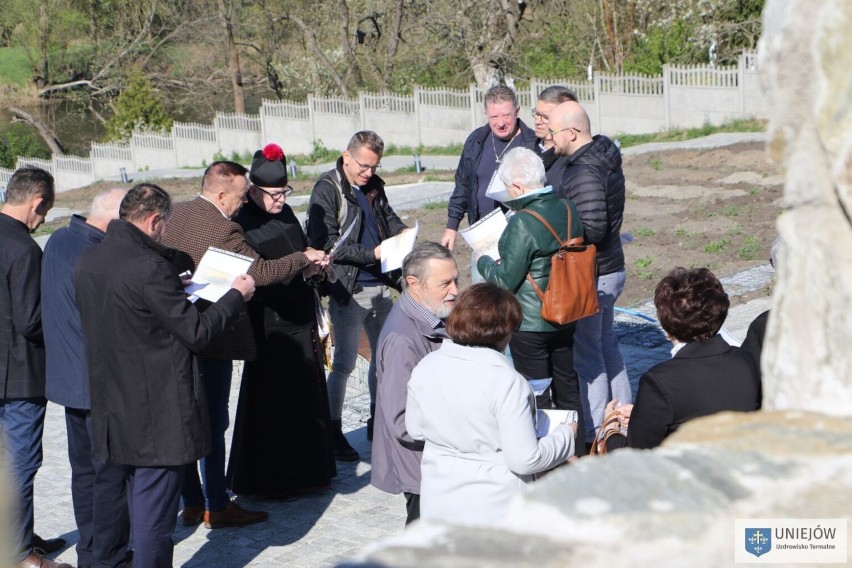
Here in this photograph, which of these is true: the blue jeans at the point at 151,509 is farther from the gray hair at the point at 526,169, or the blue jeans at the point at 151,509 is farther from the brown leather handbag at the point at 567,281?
the gray hair at the point at 526,169

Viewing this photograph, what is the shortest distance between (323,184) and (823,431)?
4.31m

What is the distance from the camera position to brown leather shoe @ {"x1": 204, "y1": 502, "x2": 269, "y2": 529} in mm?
5582

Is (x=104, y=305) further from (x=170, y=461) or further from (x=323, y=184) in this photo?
(x=323, y=184)

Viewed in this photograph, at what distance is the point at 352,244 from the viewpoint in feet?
20.1

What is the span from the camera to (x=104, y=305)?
169 inches

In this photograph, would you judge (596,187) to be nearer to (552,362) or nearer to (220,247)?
(552,362)

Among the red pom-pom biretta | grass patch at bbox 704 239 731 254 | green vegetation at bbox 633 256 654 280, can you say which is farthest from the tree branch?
the red pom-pom biretta

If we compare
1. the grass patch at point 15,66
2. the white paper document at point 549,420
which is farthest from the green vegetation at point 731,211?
the grass patch at point 15,66

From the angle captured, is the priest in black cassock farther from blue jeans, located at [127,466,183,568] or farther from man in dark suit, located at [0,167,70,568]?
blue jeans, located at [127,466,183,568]

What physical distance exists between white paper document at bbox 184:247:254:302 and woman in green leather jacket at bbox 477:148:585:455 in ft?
4.30

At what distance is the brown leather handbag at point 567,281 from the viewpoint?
5332 mm

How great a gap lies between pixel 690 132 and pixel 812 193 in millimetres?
21112

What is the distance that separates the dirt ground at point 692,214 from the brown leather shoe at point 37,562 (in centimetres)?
634

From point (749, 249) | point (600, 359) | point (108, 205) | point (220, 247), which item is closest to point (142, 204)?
point (108, 205)
